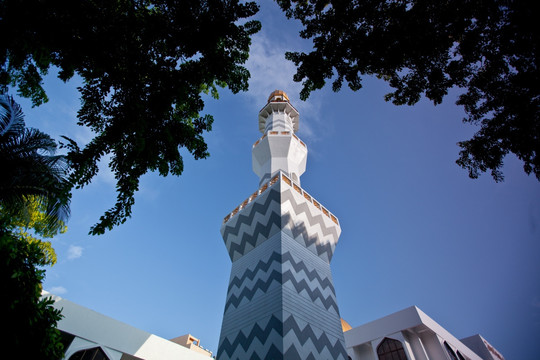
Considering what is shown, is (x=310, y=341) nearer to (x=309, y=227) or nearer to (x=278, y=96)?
(x=309, y=227)

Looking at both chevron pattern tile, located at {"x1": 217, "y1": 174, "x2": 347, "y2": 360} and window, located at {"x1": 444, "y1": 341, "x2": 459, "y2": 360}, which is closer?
chevron pattern tile, located at {"x1": 217, "y1": 174, "x2": 347, "y2": 360}

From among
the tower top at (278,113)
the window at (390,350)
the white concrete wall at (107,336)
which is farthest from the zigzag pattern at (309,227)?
the white concrete wall at (107,336)

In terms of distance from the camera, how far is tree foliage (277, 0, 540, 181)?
204 inches

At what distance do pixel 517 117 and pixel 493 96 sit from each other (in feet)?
1.87

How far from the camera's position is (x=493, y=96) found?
5.71m

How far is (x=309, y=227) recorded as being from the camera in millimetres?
13992

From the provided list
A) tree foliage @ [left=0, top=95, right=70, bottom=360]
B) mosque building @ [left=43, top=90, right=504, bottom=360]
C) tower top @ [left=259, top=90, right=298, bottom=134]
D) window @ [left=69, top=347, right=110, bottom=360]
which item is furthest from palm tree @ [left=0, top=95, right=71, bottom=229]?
tower top @ [left=259, top=90, right=298, bottom=134]

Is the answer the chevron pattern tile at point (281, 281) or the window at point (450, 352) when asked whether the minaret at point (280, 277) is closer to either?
the chevron pattern tile at point (281, 281)

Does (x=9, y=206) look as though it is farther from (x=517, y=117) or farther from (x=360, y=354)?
(x=360, y=354)

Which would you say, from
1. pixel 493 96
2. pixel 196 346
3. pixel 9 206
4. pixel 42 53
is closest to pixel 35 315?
pixel 42 53

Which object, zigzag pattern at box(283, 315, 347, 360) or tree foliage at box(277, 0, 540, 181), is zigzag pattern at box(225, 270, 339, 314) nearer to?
zigzag pattern at box(283, 315, 347, 360)

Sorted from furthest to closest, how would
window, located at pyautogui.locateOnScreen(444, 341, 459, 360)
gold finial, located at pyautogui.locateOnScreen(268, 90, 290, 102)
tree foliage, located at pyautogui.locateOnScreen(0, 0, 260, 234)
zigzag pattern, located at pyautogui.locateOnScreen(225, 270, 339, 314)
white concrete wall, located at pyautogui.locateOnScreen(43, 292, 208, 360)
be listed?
gold finial, located at pyautogui.locateOnScreen(268, 90, 290, 102) < window, located at pyautogui.locateOnScreen(444, 341, 459, 360) < white concrete wall, located at pyautogui.locateOnScreen(43, 292, 208, 360) < zigzag pattern, located at pyautogui.locateOnScreen(225, 270, 339, 314) < tree foliage, located at pyautogui.locateOnScreen(0, 0, 260, 234)

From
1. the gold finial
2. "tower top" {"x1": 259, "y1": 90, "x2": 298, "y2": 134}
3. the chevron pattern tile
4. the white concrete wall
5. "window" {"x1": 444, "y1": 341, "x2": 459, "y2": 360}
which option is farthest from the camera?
the gold finial

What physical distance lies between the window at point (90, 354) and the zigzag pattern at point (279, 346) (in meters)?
5.76
